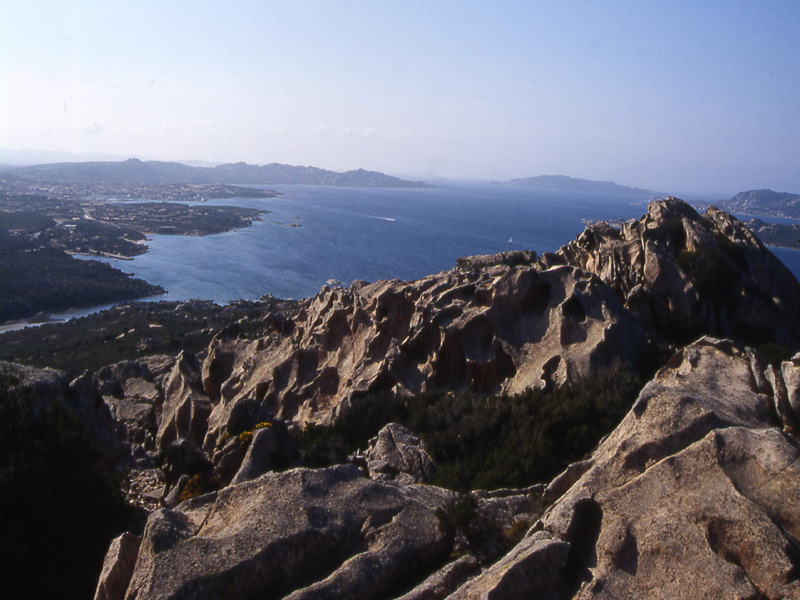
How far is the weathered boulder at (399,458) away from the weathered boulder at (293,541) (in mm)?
3059

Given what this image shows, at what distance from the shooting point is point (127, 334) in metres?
59.7

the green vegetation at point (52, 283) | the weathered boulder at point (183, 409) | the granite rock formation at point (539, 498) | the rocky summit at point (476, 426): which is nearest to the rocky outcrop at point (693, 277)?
the rocky summit at point (476, 426)

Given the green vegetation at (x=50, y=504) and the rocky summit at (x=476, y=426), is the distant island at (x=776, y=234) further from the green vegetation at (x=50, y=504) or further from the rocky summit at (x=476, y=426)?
the green vegetation at (x=50, y=504)

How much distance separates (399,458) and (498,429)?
265cm

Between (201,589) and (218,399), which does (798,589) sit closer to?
(201,589)

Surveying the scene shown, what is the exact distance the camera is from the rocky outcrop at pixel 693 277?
22.0 m

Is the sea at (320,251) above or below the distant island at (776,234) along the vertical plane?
below

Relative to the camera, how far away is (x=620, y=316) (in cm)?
1838

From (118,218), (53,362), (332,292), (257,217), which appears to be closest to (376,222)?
(257,217)

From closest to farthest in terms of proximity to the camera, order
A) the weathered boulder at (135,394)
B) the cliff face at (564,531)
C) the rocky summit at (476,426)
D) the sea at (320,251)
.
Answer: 1. the cliff face at (564,531)
2. the rocky summit at (476,426)
3. the weathered boulder at (135,394)
4. the sea at (320,251)

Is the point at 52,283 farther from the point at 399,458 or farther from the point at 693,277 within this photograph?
the point at 399,458

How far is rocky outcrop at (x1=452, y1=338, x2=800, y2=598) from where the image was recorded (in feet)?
22.2

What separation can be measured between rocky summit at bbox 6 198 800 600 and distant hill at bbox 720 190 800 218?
14951 cm

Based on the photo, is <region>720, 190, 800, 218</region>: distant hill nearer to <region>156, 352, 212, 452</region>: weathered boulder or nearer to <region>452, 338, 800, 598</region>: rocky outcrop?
<region>156, 352, 212, 452</region>: weathered boulder
